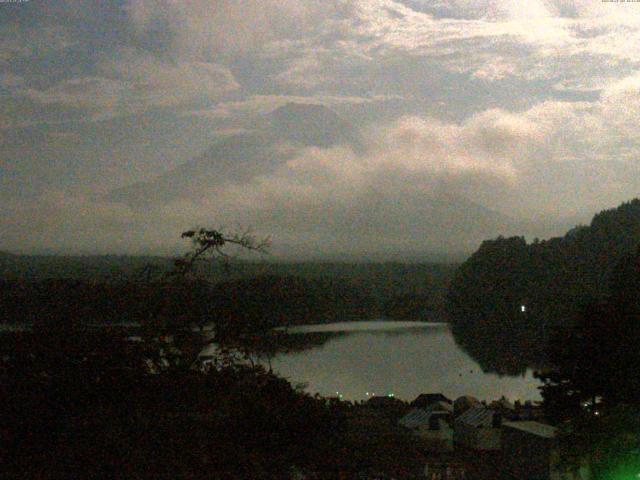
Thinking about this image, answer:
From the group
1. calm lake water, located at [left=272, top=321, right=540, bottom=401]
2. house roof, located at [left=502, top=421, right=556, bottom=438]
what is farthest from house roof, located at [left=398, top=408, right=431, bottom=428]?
calm lake water, located at [left=272, top=321, right=540, bottom=401]

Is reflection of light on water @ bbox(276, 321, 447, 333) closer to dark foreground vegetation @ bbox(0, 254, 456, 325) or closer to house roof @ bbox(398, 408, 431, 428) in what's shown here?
dark foreground vegetation @ bbox(0, 254, 456, 325)

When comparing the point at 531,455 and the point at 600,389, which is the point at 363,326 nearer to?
the point at 531,455

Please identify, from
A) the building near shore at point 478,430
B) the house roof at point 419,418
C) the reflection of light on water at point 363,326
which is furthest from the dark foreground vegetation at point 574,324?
the reflection of light on water at point 363,326

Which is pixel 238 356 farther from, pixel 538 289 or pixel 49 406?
pixel 538 289

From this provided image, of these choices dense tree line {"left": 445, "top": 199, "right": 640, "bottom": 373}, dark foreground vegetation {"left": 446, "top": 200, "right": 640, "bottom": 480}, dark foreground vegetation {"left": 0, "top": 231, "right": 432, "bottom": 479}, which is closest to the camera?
dark foreground vegetation {"left": 0, "top": 231, "right": 432, "bottom": 479}

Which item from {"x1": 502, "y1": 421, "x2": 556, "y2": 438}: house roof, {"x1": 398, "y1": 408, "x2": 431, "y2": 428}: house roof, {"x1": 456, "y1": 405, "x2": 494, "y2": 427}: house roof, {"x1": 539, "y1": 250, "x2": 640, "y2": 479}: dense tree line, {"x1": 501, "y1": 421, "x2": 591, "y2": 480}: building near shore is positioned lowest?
{"x1": 398, "y1": 408, "x2": 431, "y2": 428}: house roof

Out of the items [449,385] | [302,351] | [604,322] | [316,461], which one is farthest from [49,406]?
[302,351]

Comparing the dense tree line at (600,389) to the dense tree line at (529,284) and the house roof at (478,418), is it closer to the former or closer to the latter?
the house roof at (478,418)
